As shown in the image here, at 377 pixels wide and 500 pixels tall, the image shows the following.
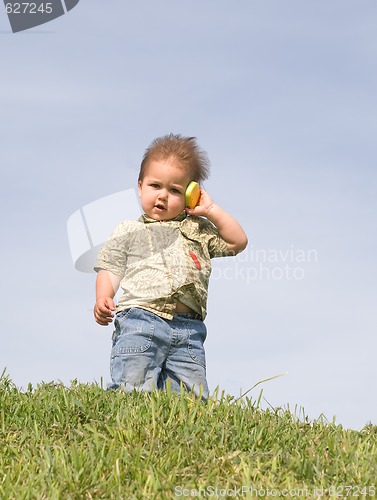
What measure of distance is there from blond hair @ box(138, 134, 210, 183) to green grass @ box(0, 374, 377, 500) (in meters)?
2.13

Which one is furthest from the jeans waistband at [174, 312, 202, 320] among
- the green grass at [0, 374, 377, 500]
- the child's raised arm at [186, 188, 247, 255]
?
the green grass at [0, 374, 377, 500]

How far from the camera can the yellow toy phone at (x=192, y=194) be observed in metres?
6.67

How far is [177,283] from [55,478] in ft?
8.53

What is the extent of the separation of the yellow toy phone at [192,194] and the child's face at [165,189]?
0.06 metres

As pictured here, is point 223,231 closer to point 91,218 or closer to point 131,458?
point 91,218

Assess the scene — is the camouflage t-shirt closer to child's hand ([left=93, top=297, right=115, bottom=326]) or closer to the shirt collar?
the shirt collar

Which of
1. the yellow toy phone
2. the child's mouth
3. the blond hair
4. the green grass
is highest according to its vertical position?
the blond hair

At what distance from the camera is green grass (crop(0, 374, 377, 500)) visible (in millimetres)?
4098

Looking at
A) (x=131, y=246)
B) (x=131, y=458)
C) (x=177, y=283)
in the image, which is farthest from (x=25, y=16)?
(x=131, y=458)

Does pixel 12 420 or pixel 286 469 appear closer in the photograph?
pixel 286 469

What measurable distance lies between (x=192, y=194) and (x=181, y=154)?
0.39m

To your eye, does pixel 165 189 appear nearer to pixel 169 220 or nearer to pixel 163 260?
pixel 169 220

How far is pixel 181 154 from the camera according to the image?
6.81m

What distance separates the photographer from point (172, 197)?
672 centimetres
